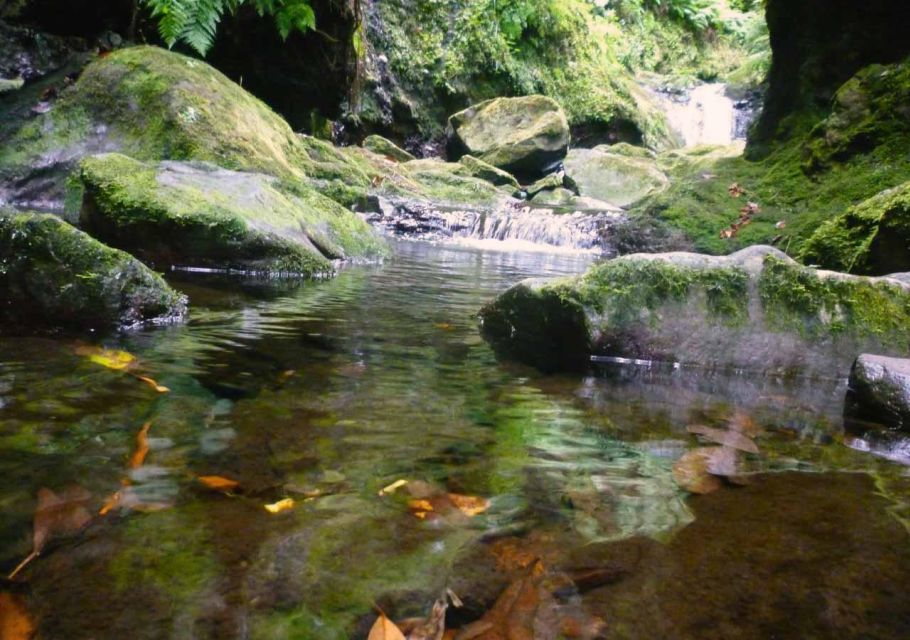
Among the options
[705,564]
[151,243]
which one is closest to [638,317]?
[705,564]

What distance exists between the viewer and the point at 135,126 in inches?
281

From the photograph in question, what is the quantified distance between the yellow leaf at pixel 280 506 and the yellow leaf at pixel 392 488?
0.68 ft

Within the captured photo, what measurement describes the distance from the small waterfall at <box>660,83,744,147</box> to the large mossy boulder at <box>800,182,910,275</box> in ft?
57.2

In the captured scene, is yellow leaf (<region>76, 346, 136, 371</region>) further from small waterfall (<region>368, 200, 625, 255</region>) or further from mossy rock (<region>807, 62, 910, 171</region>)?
small waterfall (<region>368, 200, 625, 255</region>)

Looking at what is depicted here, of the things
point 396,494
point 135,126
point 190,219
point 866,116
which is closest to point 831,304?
point 396,494

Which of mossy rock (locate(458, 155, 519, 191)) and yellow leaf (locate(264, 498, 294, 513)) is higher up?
mossy rock (locate(458, 155, 519, 191))

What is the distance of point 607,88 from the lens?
2119 cm

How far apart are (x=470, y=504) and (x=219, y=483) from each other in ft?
1.86

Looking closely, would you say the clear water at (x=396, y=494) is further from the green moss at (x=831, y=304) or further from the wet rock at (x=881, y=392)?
the green moss at (x=831, y=304)

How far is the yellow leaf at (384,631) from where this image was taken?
1.08m

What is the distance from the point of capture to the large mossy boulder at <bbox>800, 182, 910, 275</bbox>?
13.0ft

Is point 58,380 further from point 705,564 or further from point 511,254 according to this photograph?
point 511,254

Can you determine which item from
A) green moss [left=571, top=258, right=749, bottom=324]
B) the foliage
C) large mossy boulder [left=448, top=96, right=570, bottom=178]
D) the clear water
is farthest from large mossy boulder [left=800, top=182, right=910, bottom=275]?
large mossy boulder [left=448, top=96, right=570, bottom=178]

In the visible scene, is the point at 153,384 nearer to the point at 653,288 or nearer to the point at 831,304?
the point at 653,288
